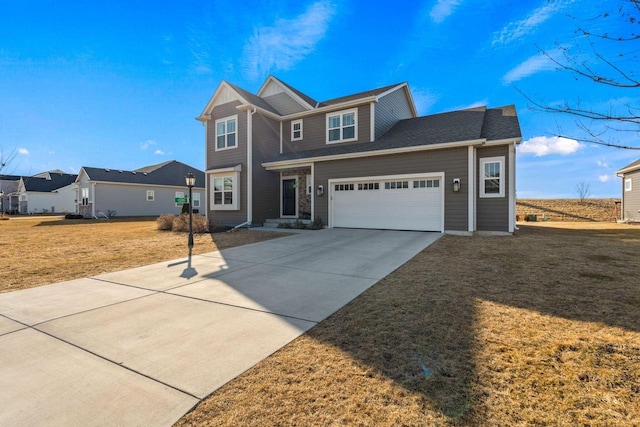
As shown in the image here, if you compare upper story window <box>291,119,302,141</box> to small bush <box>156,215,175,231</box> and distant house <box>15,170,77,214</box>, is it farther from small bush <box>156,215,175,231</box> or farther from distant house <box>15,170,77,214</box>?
distant house <box>15,170,77,214</box>

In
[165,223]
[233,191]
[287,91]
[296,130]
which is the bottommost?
[165,223]

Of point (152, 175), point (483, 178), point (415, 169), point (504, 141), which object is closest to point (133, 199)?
point (152, 175)

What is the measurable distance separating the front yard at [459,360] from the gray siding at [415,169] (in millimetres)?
5692

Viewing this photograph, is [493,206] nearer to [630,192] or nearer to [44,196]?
[630,192]

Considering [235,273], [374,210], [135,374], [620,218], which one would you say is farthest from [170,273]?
[620,218]

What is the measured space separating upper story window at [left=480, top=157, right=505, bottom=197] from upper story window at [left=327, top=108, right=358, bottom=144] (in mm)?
5788

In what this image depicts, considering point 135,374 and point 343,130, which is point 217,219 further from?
point 135,374

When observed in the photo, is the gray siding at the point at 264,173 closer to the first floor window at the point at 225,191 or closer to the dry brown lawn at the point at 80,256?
the first floor window at the point at 225,191

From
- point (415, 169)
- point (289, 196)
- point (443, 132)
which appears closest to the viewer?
point (415, 169)

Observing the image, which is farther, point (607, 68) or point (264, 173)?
point (264, 173)


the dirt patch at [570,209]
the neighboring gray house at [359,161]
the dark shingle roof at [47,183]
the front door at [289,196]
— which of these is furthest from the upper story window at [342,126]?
the dark shingle roof at [47,183]

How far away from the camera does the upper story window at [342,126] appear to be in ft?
47.2

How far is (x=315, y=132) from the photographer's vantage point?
15555mm

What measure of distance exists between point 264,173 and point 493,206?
10.8 meters
